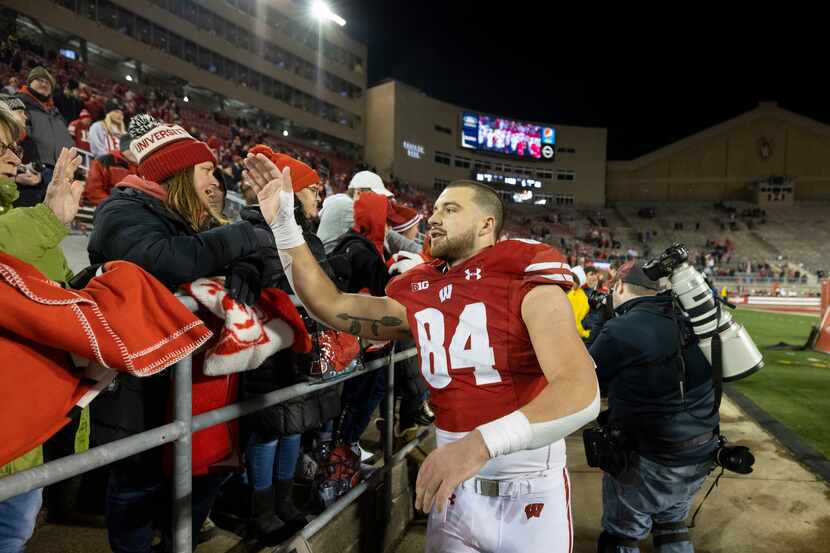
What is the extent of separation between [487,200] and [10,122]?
6.51 ft

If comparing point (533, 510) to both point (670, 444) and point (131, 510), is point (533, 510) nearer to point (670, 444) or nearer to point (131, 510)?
point (670, 444)

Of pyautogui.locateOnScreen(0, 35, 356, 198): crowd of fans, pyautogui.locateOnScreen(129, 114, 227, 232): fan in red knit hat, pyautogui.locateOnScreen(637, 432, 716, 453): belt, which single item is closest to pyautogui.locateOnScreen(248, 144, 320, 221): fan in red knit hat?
pyautogui.locateOnScreen(129, 114, 227, 232): fan in red knit hat

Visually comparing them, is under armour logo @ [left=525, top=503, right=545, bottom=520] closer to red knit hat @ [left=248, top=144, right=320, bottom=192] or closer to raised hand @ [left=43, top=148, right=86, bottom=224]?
red knit hat @ [left=248, top=144, right=320, bottom=192]

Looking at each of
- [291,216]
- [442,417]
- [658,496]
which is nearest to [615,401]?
[658,496]

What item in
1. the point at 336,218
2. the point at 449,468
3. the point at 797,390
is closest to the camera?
the point at 449,468

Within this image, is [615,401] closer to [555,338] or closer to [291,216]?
[555,338]

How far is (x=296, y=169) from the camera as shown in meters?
2.75

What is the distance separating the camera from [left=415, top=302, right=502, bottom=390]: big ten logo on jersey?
2031 mm

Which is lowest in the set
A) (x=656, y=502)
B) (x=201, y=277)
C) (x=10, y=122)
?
(x=656, y=502)

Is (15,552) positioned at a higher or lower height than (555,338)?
lower

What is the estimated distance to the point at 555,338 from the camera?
5.76ft

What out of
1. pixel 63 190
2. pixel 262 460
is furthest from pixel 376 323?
pixel 63 190

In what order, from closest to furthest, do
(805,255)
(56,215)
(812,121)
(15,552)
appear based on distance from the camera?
(15,552), (56,215), (805,255), (812,121)

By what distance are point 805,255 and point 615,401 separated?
162 ft
